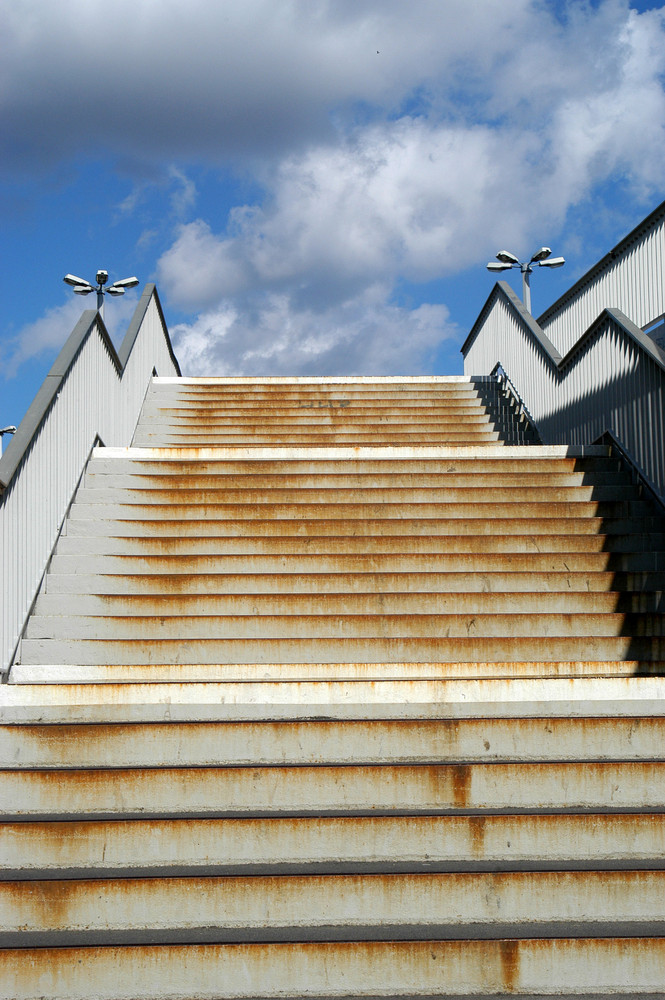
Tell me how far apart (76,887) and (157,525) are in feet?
8.64

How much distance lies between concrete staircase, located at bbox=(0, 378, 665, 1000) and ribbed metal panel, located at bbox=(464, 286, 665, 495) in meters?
0.31

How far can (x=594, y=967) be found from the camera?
8.23 ft

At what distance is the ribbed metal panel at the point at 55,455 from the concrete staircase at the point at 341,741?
175 millimetres

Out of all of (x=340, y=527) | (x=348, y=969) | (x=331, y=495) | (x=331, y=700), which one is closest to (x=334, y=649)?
(x=331, y=700)

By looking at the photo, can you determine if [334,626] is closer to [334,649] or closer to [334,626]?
[334,626]

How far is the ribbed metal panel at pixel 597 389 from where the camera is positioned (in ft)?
16.7

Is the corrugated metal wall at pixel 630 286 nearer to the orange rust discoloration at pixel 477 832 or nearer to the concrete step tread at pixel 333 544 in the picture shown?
the concrete step tread at pixel 333 544

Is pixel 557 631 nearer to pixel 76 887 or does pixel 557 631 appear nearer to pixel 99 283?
pixel 76 887

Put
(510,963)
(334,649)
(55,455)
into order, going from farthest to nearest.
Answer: (55,455), (334,649), (510,963)

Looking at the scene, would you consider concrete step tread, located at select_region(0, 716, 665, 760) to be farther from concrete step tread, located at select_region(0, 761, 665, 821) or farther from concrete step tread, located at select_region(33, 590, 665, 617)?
concrete step tread, located at select_region(33, 590, 665, 617)

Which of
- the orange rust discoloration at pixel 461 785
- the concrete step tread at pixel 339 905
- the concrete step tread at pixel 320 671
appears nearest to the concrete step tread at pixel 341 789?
the orange rust discoloration at pixel 461 785

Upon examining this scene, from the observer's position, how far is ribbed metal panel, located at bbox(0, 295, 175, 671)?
3.97 m

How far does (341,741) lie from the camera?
10.6ft

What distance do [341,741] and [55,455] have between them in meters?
2.61
